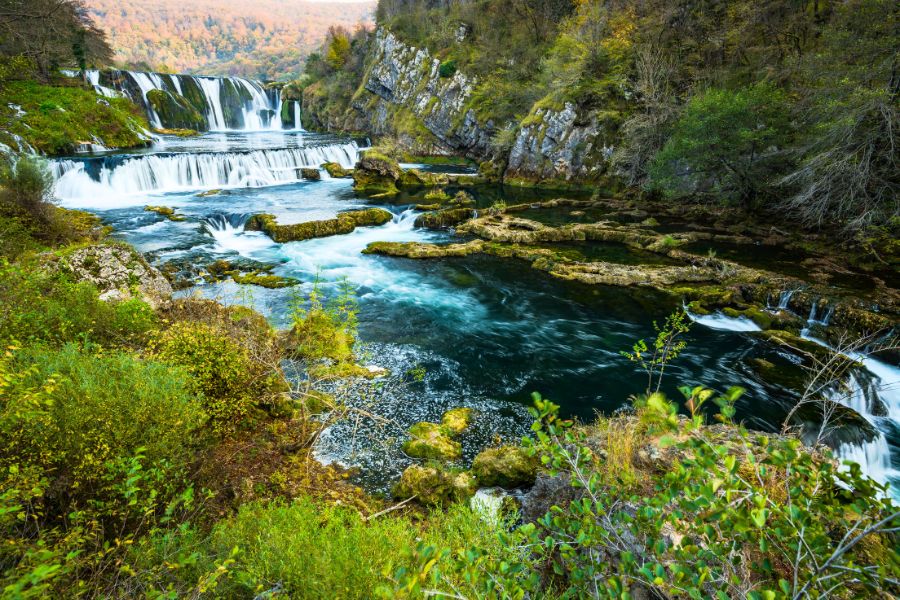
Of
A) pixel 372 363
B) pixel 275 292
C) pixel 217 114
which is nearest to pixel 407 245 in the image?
pixel 275 292

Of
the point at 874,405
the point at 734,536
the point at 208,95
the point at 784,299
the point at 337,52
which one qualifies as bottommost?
the point at 874,405

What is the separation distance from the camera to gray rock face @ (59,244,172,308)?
7.76m

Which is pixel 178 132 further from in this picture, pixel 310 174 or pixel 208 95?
pixel 310 174

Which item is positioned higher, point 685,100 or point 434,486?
point 685,100

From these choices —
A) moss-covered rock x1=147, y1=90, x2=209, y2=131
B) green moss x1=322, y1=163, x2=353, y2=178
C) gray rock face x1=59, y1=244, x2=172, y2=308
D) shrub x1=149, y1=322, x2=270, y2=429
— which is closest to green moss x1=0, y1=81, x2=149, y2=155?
moss-covered rock x1=147, y1=90, x2=209, y2=131

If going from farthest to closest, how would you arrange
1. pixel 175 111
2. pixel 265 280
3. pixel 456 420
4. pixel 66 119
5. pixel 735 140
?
pixel 175 111
pixel 66 119
pixel 735 140
pixel 265 280
pixel 456 420

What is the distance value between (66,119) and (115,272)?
33356 millimetres

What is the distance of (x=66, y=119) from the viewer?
97.3ft

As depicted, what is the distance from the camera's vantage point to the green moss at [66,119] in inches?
1051

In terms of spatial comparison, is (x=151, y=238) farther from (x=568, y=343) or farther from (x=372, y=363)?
(x=568, y=343)

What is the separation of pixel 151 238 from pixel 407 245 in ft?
36.5

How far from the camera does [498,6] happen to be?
45531mm

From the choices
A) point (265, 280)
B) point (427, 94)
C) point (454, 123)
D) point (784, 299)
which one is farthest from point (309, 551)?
point (427, 94)

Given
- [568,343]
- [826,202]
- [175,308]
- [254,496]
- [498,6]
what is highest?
[498,6]
